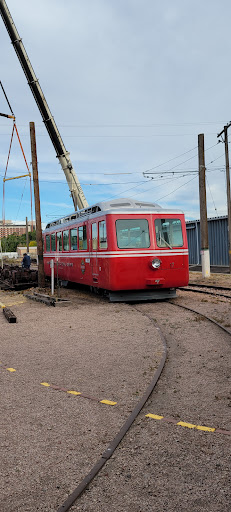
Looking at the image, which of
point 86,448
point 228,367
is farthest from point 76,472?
point 228,367

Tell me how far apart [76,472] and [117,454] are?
430mm

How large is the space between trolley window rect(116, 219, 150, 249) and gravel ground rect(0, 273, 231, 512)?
431cm

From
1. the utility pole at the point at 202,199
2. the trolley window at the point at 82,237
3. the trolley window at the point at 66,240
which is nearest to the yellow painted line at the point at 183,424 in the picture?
the trolley window at the point at 82,237

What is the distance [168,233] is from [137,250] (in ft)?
4.02

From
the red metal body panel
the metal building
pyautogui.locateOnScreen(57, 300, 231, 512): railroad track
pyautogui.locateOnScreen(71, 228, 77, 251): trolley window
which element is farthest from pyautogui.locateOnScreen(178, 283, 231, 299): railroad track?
the metal building

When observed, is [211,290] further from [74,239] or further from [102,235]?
[74,239]

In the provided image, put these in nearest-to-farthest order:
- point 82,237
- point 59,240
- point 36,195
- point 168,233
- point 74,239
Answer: point 168,233, point 82,237, point 74,239, point 36,195, point 59,240

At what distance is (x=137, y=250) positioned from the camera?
13008 mm

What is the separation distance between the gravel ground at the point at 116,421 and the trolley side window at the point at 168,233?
466 cm

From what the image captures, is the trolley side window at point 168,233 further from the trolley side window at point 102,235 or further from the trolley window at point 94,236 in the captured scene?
the trolley window at point 94,236

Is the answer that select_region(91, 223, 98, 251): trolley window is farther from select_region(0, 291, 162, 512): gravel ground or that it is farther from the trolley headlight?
select_region(0, 291, 162, 512): gravel ground

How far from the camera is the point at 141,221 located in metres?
13.3

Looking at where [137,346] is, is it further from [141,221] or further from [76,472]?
[141,221]

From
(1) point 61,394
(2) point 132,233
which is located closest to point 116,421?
(1) point 61,394
